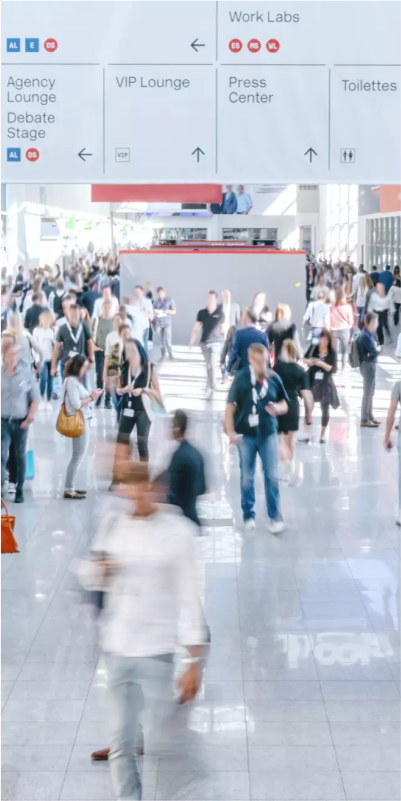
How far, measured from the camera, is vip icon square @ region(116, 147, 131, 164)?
7160 mm

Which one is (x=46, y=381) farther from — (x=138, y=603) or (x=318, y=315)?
(x=138, y=603)

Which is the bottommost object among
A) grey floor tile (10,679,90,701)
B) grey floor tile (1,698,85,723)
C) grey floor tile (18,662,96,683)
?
grey floor tile (1,698,85,723)

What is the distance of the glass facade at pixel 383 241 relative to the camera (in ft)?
115

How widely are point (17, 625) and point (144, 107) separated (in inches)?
132

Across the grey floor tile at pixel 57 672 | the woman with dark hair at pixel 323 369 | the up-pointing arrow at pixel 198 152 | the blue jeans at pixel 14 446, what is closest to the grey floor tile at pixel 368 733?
the grey floor tile at pixel 57 672

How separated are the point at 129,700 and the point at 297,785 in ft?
3.60

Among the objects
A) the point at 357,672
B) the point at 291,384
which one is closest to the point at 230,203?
the point at 291,384

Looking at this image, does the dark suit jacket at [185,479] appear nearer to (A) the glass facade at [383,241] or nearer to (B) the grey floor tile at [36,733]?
(B) the grey floor tile at [36,733]

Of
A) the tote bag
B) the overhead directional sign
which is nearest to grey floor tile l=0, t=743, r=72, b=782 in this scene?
the overhead directional sign

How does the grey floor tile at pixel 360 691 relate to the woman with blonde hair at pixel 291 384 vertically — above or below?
below

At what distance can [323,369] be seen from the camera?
1256 cm

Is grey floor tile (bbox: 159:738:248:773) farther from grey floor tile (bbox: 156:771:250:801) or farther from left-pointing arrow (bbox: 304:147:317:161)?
left-pointing arrow (bbox: 304:147:317:161)

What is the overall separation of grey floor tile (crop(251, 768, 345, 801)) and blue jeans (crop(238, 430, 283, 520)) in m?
4.11

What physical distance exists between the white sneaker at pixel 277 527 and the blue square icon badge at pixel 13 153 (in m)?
3.66
